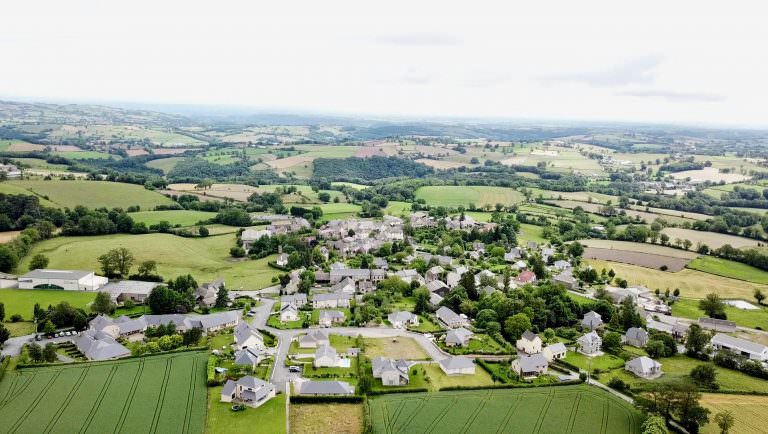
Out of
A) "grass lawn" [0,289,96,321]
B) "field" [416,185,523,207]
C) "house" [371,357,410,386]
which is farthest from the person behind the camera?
"field" [416,185,523,207]

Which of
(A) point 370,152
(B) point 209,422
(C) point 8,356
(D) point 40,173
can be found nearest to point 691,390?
(B) point 209,422

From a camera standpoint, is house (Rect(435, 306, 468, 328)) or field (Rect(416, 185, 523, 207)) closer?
house (Rect(435, 306, 468, 328))

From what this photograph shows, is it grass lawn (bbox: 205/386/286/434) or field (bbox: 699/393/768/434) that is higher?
field (bbox: 699/393/768/434)

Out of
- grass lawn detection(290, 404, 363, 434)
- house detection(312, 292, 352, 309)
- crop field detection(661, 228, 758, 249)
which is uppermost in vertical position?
crop field detection(661, 228, 758, 249)

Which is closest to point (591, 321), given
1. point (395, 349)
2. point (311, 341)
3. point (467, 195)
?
point (395, 349)

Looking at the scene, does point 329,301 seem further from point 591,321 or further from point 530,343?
point 591,321

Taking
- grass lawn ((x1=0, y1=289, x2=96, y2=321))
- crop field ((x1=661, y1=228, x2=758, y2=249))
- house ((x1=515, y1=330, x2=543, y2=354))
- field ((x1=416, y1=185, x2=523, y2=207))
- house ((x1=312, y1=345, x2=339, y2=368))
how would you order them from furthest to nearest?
field ((x1=416, y1=185, x2=523, y2=207)), crop field ((x1=661, y1=228, x2=758, y2=249)), grass lawn ((x1=0, y1=289, x2=96, y2=321)), house ((x1=515, y1=330, x2=543, y2=354)), house ((x1=312, y1=345, x2=339, y2=368))

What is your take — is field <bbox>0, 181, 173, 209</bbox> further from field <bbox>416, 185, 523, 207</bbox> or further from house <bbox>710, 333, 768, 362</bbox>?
house <bbox>710, 333, 768, 362</bbox>

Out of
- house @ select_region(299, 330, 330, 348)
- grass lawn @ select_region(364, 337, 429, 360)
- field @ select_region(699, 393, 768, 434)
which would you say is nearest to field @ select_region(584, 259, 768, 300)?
field @ select_region(699, 393, 768, 434)
